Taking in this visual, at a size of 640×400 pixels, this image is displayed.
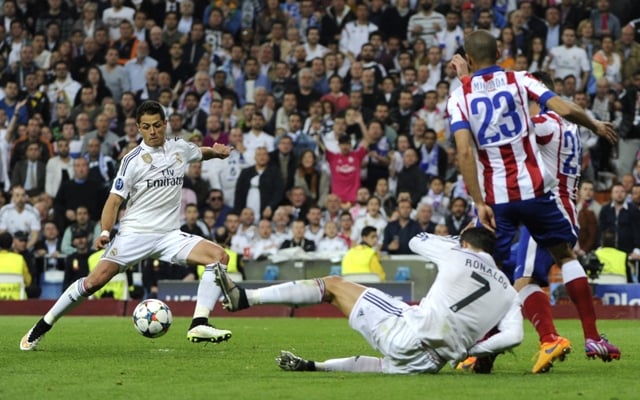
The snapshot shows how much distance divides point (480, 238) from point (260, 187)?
46.2 feet

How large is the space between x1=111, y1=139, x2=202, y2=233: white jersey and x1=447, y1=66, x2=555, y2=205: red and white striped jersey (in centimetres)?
372

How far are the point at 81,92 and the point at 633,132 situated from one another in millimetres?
10361

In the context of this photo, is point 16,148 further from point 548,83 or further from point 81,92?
point 548,83

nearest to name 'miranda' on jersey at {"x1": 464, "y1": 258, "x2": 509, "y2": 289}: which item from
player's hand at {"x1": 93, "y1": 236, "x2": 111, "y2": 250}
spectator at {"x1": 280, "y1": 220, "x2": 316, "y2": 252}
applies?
player's hand at {"x1": 93, "y1": 236, "x2": 111, "y2": 250}

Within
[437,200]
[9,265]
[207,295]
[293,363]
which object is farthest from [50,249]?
[293,363]

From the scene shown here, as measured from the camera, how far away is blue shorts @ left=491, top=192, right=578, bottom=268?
10.4 metres

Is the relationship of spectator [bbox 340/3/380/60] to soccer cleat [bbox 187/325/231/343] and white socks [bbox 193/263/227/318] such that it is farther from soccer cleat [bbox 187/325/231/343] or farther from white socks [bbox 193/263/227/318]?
soccer cleat [bbox 187/325/231/343]

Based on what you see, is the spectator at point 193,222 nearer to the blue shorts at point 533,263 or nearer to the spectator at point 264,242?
the spectator at point 264,242

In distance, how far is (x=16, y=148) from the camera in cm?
2523

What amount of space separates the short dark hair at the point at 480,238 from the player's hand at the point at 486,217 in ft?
0.22

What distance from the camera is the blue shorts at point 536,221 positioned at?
1035 cm

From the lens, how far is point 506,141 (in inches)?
405

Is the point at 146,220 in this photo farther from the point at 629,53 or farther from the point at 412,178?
the point at 629,53

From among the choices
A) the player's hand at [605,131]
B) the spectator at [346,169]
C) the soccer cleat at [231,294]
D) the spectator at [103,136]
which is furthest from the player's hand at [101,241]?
the spectator at [103,136]
